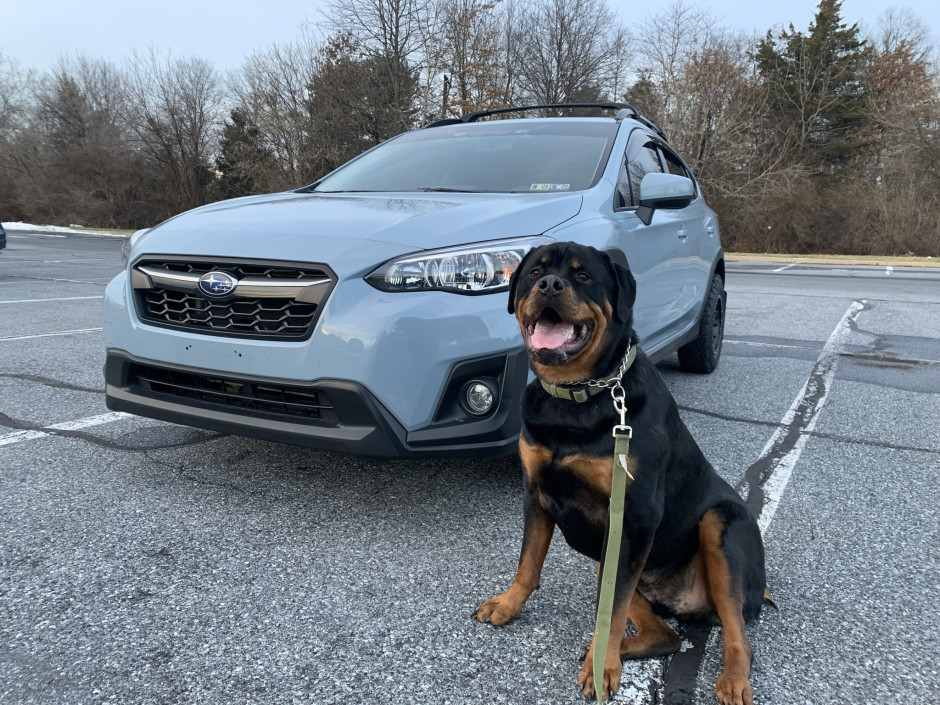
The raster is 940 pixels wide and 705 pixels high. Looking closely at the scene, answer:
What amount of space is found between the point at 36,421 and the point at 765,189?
31.2 metres

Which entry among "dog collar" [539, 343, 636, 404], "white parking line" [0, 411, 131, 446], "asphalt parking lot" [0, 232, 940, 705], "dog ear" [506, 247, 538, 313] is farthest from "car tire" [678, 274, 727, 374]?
"white parking line" [0, 411, 131, 446]

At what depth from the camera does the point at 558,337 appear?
209cm

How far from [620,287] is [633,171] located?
2369mm

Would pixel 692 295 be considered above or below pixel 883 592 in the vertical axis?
above

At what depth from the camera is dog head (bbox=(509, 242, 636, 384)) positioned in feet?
6.84

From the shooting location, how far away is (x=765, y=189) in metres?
30.0

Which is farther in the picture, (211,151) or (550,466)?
(211,151)

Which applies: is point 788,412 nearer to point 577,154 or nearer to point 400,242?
point 577,154

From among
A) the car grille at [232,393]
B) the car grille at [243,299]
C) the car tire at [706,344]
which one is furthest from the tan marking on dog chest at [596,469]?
the car tire at [706,344]

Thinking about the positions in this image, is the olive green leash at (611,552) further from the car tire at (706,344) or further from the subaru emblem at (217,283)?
the car tire at (706,344)

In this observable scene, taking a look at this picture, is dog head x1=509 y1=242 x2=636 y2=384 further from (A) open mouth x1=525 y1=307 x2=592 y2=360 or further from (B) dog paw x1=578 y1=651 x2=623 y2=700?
(B) dog paw x1=578 y1=651 x2=623 y2=700

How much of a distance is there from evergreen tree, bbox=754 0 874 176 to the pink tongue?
37937mm

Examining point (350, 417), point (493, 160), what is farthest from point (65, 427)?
point (493, 160)

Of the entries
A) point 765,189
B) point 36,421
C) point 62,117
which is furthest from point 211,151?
point 36,421
